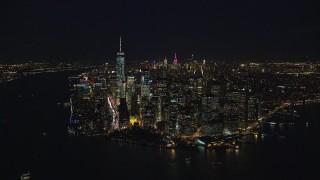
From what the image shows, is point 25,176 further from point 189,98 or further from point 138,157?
point 189,98

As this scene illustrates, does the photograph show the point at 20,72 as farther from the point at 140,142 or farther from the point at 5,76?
the point at 140,142

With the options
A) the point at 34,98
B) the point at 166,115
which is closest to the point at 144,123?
the point at 166,115

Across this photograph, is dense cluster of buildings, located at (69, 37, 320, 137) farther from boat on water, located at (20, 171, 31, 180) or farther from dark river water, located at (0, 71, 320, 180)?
boat on water, located at (20, 171, 31, 180)

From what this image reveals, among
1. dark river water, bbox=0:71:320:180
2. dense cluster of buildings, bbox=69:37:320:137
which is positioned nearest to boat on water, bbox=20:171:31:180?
dark river water, bbox=0:71:320:180

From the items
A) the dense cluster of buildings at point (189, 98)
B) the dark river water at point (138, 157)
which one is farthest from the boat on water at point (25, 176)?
the dense cluster of buildings at point (189, 98)

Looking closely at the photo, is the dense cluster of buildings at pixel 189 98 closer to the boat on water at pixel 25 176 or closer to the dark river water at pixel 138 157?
the dark river water at pixel 138 157

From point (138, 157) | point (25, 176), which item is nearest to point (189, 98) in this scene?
point (138, 157)
